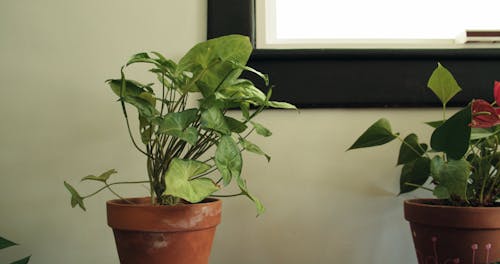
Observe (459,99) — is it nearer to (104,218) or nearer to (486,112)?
(486,112)

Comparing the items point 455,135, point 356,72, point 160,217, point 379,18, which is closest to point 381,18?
point 379,18

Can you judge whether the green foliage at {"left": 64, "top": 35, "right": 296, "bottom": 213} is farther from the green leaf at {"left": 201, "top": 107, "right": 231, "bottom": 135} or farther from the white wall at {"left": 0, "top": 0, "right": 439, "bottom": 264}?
the white wall at {"left": 0, "top": 0, "right": 439, "bottom": 264}

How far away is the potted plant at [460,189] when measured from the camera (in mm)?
630

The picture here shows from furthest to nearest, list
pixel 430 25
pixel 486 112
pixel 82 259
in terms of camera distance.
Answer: pixel 430 25 < pixel 82 259 < pixel 486 112

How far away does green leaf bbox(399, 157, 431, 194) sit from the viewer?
0.80m

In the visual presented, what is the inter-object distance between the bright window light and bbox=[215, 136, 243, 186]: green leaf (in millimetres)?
458

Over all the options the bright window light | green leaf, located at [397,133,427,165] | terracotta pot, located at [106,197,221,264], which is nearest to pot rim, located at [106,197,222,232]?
terracotta pot, located at [106,197,221,264]

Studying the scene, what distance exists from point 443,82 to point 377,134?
14 cm

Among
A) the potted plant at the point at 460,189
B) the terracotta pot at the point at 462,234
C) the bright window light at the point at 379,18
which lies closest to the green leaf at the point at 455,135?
the potted plant at the point at 460,189

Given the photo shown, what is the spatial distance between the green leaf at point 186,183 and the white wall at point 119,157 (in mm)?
304

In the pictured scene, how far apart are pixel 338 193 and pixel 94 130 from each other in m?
0.53

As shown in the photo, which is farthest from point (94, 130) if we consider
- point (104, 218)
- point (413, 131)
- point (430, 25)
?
point (430, 25)

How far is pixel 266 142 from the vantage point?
93 cm

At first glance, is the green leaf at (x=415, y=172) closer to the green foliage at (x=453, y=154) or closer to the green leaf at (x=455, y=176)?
the green foliage at (x=453, y=154)
